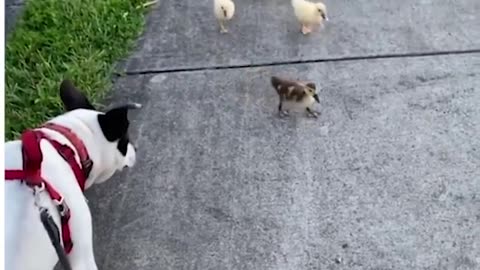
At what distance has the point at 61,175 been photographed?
324 centimetres

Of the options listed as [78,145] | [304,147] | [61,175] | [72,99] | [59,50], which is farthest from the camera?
[59,50]

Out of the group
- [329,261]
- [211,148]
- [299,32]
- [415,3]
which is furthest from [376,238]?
[415,3]

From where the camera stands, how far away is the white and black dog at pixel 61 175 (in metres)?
3.03

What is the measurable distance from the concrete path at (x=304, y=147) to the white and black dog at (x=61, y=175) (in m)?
0.45

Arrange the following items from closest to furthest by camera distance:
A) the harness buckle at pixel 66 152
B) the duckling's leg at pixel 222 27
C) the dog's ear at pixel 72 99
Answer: the harness buckle at pixel 66 152 → the dog's ear at pixel 72 99 → the duckling's leg at pixel 222 27

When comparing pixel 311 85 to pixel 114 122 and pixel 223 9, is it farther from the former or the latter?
pixel 114 122

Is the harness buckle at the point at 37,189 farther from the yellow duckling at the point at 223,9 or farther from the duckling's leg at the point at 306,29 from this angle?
the duckling's leg at the point at 306,29

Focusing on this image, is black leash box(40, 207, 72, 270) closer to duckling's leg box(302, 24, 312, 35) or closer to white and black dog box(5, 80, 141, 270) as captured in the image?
white and black dog box(5, 80, 141, 270)

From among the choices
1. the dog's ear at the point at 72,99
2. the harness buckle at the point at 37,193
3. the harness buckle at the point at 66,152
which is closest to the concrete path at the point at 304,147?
the dog's ear at the point at 72,99

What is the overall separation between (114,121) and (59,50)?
1840 mm

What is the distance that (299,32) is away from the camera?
17.3 feet

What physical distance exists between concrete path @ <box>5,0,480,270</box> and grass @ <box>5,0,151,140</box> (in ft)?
0.41

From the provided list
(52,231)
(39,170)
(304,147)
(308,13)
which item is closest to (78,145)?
(39,170)

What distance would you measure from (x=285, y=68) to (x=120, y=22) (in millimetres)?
1075
